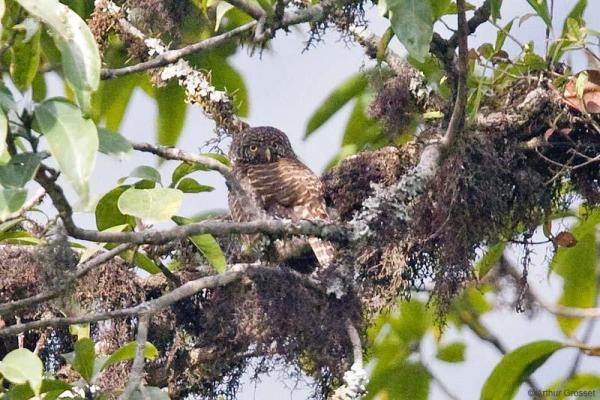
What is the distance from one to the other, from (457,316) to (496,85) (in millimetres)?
977

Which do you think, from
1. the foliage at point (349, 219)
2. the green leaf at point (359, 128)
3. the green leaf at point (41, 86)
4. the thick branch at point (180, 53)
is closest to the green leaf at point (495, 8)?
the foliage at point (349, 219)

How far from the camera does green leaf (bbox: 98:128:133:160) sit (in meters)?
2.02

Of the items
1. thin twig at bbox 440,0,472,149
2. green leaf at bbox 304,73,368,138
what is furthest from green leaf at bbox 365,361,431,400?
thin twig at bbox 440,0,472,149

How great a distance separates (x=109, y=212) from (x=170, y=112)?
1.24 m

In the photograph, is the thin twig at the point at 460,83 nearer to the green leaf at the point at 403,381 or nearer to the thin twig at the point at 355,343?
the thin twig at the point at 355,343

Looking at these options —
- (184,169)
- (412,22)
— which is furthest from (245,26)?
(412,22)

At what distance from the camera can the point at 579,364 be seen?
3.43m

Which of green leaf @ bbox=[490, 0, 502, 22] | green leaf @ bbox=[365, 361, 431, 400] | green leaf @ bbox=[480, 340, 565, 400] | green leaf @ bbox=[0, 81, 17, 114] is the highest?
green leaf @ bbox=[490, 0, 502, 22]

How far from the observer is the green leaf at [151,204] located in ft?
7.36

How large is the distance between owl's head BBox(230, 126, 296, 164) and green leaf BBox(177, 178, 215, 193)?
1056mm

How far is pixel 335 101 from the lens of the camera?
12.6 ft

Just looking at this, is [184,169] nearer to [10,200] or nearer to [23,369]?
[23,369]

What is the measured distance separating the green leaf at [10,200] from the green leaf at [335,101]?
1.99 m

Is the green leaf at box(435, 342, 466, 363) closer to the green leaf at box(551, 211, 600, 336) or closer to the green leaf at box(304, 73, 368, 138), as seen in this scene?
the green leaf at box(551, 211, 600, 336)
